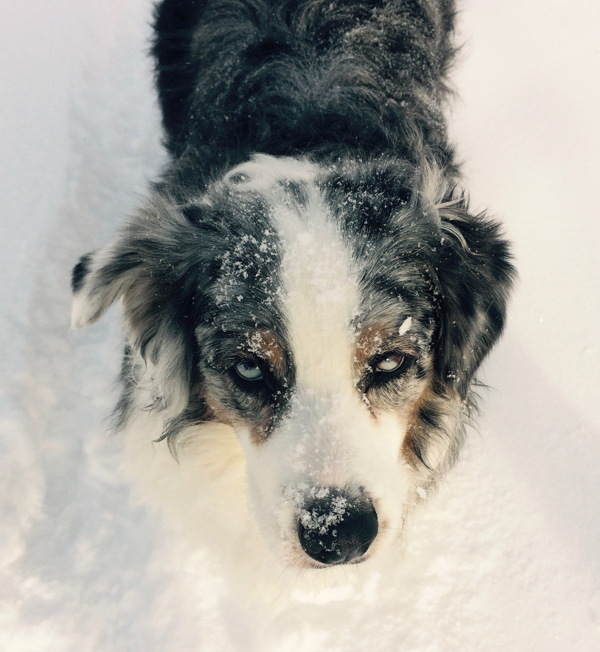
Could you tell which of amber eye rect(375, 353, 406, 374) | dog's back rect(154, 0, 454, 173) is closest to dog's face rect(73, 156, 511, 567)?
amber eye rect(375, 353, 406, 374)

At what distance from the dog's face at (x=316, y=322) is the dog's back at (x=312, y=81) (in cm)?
36

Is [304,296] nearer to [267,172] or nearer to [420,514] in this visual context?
[267,172]

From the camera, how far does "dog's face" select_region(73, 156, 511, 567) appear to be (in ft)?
6.23

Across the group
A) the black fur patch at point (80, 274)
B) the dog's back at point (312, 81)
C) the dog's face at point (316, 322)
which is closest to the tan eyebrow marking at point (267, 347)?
the dog's face at point (316, 322)

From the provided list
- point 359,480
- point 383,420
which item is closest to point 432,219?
point 383,420

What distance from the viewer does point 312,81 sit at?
288cm

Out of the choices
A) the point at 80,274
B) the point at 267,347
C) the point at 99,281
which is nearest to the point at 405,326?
the point at 267,347

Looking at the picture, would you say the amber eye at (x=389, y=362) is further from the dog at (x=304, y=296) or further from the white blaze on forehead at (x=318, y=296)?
the white blaze on forehead at (x=318, y=296)

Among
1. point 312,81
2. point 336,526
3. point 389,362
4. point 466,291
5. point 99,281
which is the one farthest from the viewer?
point 312,81

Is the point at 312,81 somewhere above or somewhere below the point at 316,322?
above

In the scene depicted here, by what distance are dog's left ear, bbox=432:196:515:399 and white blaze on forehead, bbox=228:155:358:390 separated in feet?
1.68

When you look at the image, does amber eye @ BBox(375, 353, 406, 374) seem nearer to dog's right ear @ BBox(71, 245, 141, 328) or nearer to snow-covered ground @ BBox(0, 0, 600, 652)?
dog's right ear @ BBox(71, 245, 141, 328)

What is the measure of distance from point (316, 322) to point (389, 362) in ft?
1.16

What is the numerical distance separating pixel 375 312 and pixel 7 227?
290 cm
